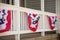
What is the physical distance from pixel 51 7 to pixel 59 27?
1.30 meters

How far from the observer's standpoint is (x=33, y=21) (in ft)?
20.6

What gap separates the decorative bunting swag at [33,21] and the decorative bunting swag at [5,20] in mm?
1119

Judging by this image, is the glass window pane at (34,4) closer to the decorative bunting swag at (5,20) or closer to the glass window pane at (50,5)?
the glass window pane at (50,5)

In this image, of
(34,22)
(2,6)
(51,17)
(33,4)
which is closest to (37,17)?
(34,22)

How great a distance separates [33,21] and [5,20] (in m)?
1.63

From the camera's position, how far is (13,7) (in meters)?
5.29

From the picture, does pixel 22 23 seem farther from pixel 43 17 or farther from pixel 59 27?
pixel 59 27

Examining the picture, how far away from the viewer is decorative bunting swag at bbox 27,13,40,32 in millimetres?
6072

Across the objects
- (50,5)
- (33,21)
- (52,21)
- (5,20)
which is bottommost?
(52,21)

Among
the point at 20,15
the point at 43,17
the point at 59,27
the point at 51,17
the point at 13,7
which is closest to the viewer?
the point at 13,7

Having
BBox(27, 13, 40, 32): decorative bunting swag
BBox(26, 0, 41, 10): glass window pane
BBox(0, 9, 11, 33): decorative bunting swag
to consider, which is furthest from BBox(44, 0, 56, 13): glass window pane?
BBox(0, 9, 11, 33): decorative bunting swag

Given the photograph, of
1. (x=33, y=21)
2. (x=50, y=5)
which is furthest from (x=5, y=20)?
(x=50, y=5)

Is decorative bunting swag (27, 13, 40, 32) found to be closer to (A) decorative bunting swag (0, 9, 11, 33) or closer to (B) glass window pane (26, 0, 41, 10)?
(A) decorative bunting swag (0, 9, 11, 33)

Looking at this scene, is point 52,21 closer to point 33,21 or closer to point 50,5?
point 50,5
